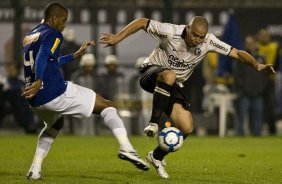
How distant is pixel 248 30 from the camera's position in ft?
78.1

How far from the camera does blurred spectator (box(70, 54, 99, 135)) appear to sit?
22016 mm

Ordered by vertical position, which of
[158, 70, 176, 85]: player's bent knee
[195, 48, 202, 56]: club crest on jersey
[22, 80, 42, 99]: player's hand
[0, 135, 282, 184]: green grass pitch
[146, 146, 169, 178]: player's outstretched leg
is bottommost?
[0, 135, 282, 184]: green grass pitch

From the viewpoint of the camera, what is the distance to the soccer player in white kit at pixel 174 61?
10.8 metres

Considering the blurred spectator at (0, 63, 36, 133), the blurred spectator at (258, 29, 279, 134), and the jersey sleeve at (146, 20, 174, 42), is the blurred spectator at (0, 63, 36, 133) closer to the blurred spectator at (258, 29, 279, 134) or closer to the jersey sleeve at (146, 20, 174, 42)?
the blurred spectator at (258, 29, 279, 134)

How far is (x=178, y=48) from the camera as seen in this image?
1122 centimetres

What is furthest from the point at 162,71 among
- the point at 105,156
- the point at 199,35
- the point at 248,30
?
the point at 248,30

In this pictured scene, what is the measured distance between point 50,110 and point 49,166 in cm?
246

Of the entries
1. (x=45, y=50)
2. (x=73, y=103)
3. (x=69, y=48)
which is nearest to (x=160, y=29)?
(x=73, y=103)

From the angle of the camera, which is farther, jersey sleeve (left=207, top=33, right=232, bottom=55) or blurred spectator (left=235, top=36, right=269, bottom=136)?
blurred spectator (left=235, top=36, right=269, bottom=136)

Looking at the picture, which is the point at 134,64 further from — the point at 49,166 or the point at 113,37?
the point at 113,37

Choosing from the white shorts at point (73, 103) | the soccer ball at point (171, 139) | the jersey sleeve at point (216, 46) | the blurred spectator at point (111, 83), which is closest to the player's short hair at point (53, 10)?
the white shorts at point (73, 103)

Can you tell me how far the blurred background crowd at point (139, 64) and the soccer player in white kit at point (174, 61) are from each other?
974 cm

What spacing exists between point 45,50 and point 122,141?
1.29 metres

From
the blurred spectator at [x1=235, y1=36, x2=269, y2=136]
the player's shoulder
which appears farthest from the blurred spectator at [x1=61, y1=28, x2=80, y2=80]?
the player's shoulder
